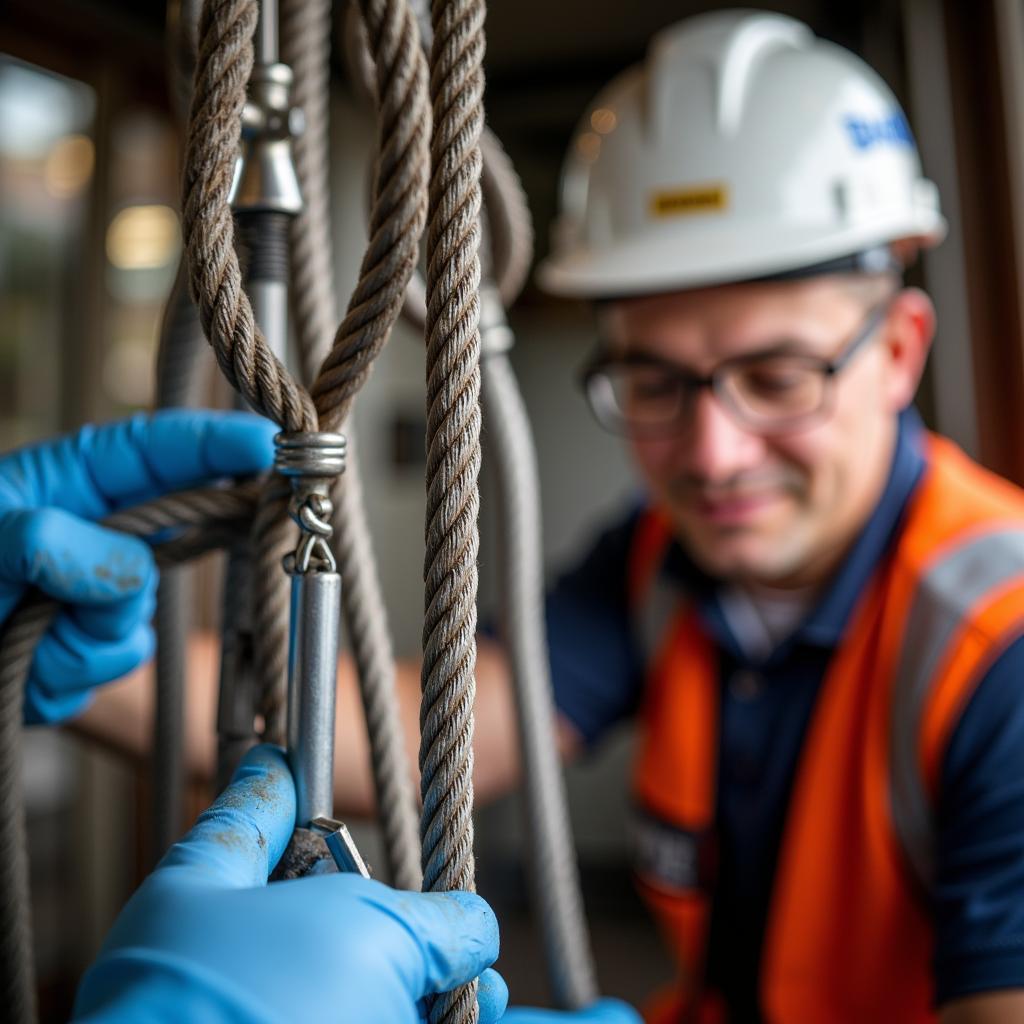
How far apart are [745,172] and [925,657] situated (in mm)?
555

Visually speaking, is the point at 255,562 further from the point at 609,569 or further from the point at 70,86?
the point at 70,86

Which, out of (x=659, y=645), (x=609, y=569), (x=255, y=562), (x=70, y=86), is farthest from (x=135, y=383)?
(x=255, y=562)

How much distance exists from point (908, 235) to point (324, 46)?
31.3 inches

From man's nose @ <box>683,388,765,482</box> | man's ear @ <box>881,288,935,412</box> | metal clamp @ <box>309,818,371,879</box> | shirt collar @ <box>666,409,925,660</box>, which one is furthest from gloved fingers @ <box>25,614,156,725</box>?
man's ear @ <box>881,288,935,412</box>

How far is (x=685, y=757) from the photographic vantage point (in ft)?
3.77

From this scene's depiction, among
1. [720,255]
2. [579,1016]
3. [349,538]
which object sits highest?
[720,255]

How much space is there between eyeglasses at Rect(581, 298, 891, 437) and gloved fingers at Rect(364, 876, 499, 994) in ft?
2.36

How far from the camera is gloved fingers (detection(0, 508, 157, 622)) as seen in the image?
56 cm

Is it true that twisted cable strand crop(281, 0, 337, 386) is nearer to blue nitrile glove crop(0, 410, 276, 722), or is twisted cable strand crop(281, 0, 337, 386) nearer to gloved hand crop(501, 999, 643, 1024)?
blue nitrile glove crop(0, 410, 276, 722)

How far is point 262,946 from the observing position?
1.05 ft

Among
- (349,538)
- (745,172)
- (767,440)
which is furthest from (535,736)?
(745,172)

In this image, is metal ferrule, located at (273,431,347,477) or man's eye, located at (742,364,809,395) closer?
metal ferrule, located at (273,431,347,477)

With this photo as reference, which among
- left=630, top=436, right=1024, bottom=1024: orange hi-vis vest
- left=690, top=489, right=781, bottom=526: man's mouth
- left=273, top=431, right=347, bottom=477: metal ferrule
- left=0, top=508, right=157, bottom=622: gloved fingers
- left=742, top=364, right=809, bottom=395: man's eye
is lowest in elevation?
left=630, top=436, right=1024, bottom=1024: orange hi-vis vest

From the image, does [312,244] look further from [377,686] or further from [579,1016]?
[579,1016]
